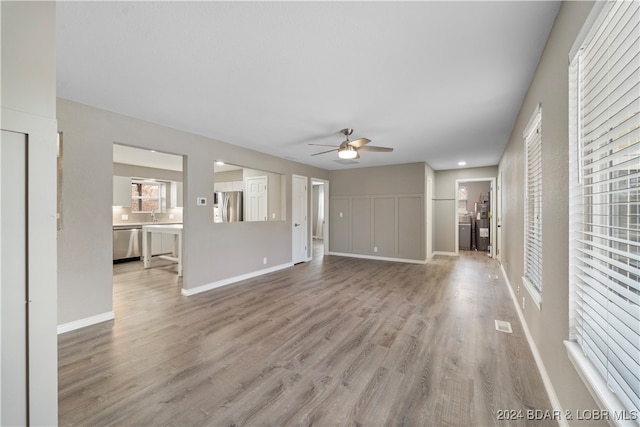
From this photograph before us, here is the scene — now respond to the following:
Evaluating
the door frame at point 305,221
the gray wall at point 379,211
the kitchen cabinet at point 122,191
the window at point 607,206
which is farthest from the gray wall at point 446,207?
the kitchen cabinet at point 122,191

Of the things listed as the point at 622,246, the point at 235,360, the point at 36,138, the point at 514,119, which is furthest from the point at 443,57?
the point at 235,360

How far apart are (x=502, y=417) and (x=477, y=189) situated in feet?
27.4

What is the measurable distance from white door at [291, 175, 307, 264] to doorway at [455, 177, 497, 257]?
14.0ft

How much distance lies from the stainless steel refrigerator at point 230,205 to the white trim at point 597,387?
6307mm

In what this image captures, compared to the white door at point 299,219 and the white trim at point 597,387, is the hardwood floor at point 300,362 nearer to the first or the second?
the white trim at point 597,387

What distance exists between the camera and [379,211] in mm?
6777

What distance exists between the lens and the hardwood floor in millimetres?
1650

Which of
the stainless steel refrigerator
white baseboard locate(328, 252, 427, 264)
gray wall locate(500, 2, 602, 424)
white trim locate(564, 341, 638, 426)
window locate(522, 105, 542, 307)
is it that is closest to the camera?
white trim locate(564, 341, 638, 426)

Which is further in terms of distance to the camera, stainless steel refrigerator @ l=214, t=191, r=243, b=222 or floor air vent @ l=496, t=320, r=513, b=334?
stainless steel refrigerator @ l=214, t=191, r=243, b=222

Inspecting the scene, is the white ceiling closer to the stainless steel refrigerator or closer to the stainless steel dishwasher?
the stainless steel refrigerator

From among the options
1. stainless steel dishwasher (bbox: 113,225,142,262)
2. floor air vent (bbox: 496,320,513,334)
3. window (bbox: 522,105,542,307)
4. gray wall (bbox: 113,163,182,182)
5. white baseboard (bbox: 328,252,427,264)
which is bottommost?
floor air vent (bbox: 496,320,513,334)

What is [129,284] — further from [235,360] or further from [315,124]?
[315,124]

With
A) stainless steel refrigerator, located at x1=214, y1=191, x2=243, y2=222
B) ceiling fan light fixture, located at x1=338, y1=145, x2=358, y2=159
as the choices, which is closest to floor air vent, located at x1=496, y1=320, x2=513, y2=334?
ceiling fan light fixture, located at x1=338, y1=145, x2=358, y2=159

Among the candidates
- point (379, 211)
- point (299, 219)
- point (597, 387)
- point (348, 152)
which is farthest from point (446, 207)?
point (597, 387)
